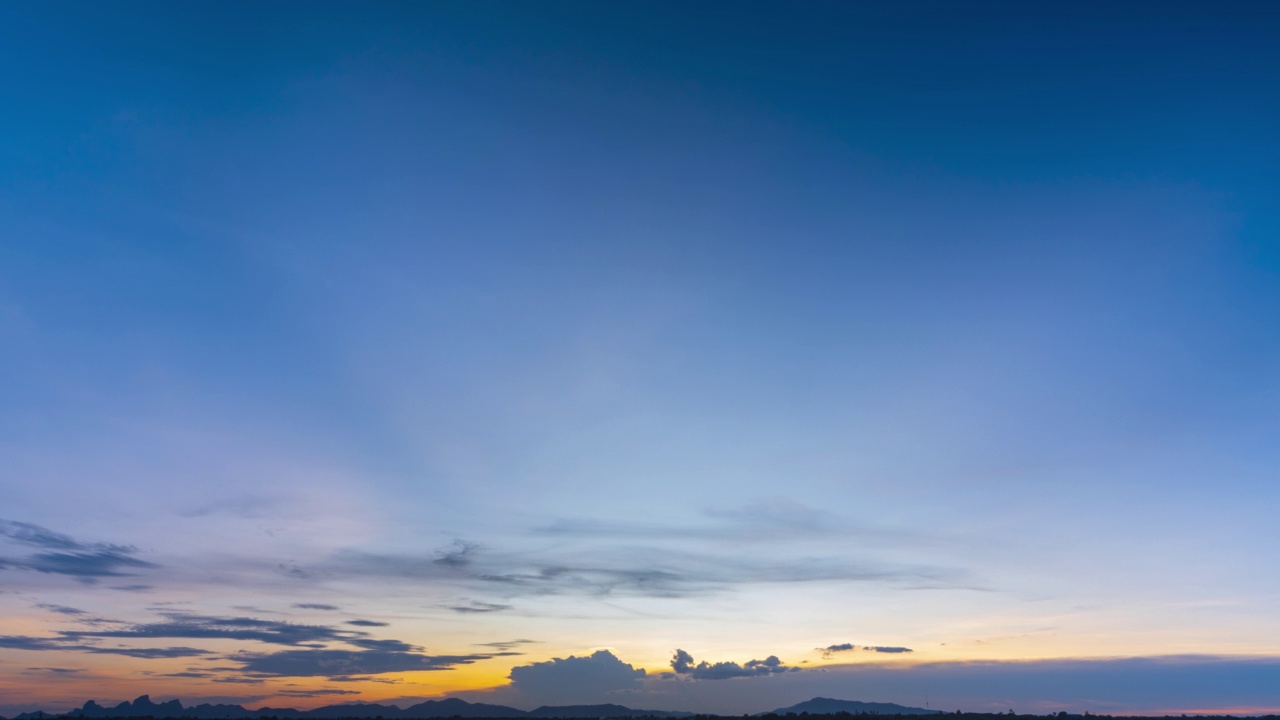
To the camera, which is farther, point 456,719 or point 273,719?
A: point 456,719

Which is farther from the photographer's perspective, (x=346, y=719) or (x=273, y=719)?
(x=346, y=719)

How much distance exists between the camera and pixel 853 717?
161 meters

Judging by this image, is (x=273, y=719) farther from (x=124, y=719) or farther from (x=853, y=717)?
(x=853, y=717)

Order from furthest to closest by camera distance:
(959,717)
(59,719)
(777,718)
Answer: (959,717), (777,718), (59,719)

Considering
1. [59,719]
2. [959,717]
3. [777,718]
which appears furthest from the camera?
[959,717]

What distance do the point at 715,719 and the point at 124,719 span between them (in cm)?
14542

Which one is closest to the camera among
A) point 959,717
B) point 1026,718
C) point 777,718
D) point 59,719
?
point 59,719

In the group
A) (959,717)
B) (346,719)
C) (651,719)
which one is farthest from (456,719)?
(959,717)

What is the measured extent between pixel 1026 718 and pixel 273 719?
589ft

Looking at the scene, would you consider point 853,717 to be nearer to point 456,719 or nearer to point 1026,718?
point 1026,718

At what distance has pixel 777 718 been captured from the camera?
513 ft

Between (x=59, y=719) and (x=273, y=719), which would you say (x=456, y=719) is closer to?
(x=273, y=719)

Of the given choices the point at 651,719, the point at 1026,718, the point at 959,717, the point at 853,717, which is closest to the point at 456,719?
the point at 651,719

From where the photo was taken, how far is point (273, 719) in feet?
502
